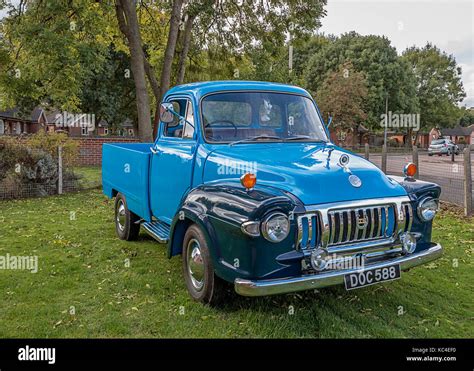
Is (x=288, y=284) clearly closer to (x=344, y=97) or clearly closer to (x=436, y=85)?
(x=344, y=97)

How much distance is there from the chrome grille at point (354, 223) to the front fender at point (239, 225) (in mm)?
160

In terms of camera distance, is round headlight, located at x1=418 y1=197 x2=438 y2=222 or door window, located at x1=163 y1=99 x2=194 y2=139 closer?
round headlight, located at x1=418 y1=197 x2=438 y2=222

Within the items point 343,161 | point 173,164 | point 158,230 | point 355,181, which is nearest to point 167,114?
point 173,164

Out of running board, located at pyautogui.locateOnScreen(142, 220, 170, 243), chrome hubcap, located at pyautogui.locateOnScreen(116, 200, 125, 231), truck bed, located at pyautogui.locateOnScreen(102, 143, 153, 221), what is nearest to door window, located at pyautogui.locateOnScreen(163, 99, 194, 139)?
truck bed, located at pyautogui.locateOnScreen(102, 143, 153, 221)

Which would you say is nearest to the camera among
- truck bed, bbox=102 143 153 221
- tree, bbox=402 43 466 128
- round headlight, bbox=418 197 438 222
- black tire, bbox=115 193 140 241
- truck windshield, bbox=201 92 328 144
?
round headlight, bbox=418 197 438 222

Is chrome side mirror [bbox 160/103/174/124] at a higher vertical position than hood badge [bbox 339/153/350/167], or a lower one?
higher

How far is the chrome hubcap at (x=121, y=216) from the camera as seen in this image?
23.0 ft

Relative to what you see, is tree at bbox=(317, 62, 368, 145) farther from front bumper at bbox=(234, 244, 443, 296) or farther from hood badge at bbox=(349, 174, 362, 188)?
front bumper at bbox=(234, 244, 443, 296)

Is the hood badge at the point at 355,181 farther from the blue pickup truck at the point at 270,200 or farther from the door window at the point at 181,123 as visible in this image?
the door window at the point at 181,123

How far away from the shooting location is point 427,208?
4.27 metres

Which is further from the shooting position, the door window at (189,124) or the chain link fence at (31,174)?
the chain link fence at (31,174)

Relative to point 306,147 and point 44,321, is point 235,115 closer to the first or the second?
point 306,147

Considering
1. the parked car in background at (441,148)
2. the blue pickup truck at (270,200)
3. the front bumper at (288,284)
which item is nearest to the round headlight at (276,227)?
the blue pickup truck at (270,200)

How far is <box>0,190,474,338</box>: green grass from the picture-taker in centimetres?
380
